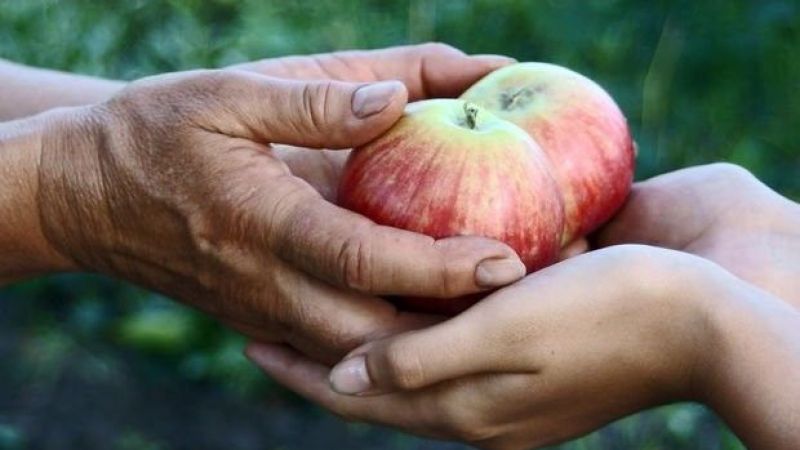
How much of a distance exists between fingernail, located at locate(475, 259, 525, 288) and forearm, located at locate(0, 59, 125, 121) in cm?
94

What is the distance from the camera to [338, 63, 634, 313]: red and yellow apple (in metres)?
1.53

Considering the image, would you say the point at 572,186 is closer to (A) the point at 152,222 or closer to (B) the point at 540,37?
(A) the point at 152,222

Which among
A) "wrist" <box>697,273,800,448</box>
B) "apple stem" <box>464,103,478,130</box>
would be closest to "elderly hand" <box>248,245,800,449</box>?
"wrist" <box>697,273,800,448</box>

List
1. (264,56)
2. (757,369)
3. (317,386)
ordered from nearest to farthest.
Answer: (757,369)
(317,386)
(264,56)

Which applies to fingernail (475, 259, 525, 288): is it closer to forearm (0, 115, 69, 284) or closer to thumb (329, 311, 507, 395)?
thumb (329, 311, 507, 395)

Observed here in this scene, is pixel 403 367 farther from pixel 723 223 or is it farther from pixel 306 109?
pixel 723 223

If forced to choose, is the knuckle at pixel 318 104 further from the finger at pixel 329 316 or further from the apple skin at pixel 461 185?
the finger at pixel 329 316

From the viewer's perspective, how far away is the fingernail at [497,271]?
147cm

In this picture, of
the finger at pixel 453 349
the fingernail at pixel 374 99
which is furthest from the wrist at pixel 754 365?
the fingernail at pixel 374 99

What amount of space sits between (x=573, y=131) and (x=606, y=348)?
327mm

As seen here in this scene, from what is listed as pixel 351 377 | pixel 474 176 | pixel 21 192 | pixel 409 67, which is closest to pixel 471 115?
pixel 474 176

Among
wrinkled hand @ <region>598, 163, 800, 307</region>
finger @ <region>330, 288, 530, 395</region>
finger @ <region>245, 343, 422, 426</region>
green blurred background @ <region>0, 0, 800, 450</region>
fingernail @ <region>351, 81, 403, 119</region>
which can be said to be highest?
fingernail @ <region>351, 81, 403, 119</region>

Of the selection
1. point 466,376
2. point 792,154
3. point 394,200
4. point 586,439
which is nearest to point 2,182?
point 394,200

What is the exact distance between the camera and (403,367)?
1494mm
